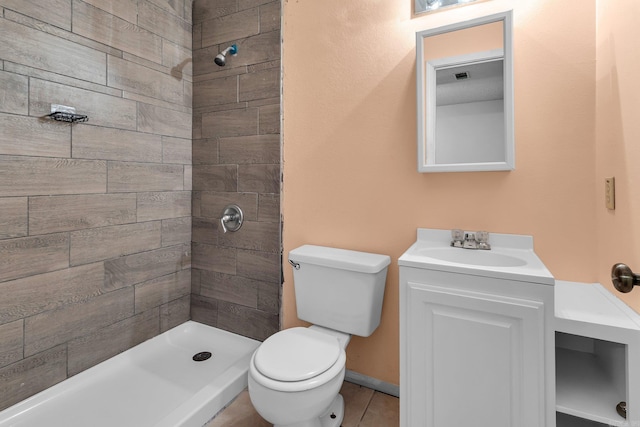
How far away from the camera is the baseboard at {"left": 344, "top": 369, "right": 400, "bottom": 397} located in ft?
5.60

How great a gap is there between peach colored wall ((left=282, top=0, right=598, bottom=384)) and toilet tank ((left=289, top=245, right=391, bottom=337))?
0.16 metres

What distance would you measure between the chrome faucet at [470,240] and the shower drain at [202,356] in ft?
5.35

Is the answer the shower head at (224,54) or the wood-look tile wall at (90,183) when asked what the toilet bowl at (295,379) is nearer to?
the wood-look tile wall at (90,183)

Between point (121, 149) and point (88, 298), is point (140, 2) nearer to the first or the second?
point (121, 149)

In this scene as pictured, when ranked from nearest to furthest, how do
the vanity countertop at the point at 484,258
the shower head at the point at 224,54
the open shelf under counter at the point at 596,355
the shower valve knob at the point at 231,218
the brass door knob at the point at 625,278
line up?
the brass door knob at the point at 625,278 < the open shelf under counter at the point at 596,355 < the vanity countertop at the point at 484,258 < the shower head at the point at 224,54 < the shower valve knob at the point at 231,218

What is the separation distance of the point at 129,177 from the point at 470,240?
76.2 inches

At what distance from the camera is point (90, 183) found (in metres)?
1.72

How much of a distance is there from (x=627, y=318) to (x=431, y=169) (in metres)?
0.86

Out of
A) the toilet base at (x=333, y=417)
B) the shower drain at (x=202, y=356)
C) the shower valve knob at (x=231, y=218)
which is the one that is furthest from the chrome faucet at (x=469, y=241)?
the shower drain at (x=202, y=356)

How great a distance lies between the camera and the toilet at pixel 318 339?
1.18 m

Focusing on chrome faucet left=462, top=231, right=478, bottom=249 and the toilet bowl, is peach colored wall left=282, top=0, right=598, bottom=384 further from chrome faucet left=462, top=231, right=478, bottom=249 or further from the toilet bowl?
the toilet bowl

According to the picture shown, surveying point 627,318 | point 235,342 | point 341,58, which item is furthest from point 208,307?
point 627,318

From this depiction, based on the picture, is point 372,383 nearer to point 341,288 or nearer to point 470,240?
point 341,288

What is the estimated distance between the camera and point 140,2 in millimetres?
1937
